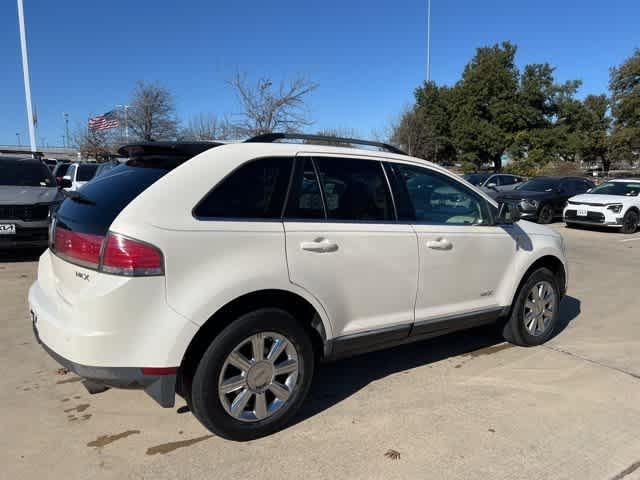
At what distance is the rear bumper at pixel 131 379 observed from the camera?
257 cm

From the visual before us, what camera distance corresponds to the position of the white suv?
8.42ft

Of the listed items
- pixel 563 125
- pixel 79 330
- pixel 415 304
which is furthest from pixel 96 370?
pixel 563 125

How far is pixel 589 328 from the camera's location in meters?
5.27

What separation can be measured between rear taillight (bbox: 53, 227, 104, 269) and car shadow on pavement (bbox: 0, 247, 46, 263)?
20.0ft

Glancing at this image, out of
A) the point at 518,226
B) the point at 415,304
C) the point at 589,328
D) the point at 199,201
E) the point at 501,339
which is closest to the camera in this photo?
the point at 199,201

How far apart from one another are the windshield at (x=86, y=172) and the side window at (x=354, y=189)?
12.4 m

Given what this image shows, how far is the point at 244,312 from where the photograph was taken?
2.85 m

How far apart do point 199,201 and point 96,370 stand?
1034mm

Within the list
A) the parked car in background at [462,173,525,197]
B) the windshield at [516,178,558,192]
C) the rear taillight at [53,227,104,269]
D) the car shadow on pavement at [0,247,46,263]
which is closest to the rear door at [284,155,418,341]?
the rear taillight at [53,227,104,269]

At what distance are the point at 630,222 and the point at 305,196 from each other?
44.5 feet

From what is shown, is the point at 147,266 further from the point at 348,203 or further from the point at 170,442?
the point at 348,203

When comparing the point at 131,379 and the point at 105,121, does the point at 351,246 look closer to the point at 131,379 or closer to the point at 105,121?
the point at 131,379

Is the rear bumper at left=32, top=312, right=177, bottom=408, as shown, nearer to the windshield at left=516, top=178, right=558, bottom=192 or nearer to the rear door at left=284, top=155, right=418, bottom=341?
the rear door at left=284, top=155, right=418, bottom=341

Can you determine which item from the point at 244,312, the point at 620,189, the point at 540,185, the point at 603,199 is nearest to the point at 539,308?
the point at 244,312
